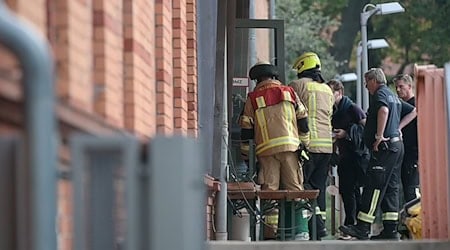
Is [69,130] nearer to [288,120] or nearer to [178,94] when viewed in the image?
[178,94]

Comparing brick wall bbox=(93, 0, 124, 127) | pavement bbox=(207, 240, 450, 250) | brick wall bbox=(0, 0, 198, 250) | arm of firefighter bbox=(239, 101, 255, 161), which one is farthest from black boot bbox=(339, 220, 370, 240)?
brick wall bbox=(93, 0, 124, 127)

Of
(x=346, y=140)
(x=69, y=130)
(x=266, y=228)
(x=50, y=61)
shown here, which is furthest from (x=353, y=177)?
(x=50, y=61)

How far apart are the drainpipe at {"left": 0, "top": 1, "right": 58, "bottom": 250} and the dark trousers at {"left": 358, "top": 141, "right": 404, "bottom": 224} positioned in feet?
23.8

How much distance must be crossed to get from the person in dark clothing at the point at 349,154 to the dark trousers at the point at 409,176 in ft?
1.42

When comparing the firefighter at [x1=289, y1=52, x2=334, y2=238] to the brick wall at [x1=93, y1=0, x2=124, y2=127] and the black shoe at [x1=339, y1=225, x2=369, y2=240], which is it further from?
the brick wall at [x1=93, y1=0, x2=124, y2=127]

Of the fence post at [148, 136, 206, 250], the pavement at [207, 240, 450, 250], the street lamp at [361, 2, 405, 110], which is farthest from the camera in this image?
the street lamp at [361, 2, 405, 110]

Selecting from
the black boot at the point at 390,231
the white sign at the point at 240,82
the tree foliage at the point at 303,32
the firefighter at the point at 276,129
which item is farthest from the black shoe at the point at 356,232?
the tree foliage at the point at 303,32

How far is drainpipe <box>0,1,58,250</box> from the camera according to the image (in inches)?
111

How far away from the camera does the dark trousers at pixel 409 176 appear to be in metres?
10.9

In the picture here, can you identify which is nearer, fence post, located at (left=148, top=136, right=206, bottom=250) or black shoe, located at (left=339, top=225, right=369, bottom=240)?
fence post, located at (left=148, top=136, right=206, bottom=250)

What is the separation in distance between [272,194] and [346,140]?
1.59 m

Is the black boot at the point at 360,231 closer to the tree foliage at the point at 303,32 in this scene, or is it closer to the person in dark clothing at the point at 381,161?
the person in dark clothing at the point at 381,161

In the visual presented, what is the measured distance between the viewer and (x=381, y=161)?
1016 cm

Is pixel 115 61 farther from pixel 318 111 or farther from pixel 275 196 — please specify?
pixel 318 111
